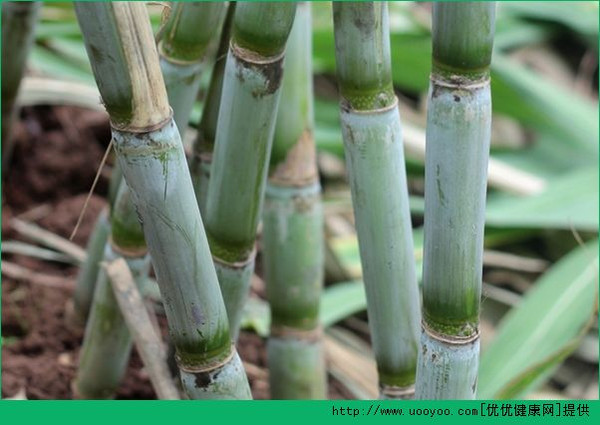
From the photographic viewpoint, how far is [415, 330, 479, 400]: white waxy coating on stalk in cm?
49

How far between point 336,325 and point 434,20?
2.14ft

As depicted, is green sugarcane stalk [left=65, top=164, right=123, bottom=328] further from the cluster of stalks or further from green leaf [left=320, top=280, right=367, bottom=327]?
green leaf [left=320, top=280, right=367, bottom=327]

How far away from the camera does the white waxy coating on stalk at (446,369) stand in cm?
49

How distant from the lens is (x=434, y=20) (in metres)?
0.40

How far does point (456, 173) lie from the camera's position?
0.43m

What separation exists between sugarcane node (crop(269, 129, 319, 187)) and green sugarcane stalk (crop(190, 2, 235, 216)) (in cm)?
7

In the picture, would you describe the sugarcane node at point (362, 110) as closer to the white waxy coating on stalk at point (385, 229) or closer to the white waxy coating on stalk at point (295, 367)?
the white waxy coating on stalk at point (385, 229)

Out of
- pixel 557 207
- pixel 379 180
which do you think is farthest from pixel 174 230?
pixel 557 207

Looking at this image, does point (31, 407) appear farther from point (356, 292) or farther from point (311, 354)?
point (356, 292)

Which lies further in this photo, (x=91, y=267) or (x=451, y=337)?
(x=91, y=267)

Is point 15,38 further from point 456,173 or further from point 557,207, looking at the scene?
point 557,207

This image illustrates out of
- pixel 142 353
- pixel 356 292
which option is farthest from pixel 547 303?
pixel 142 353

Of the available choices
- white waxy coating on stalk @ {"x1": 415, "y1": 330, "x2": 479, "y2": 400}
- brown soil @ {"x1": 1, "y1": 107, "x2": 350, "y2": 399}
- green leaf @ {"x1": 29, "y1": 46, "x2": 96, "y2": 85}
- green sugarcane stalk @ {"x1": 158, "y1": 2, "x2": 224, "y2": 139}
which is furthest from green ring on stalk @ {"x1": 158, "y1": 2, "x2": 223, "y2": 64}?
green leaf @ {"x1": 29, "y1": 46, "x2": 96, "y2": 85}

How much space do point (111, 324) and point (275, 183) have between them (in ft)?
0.46
